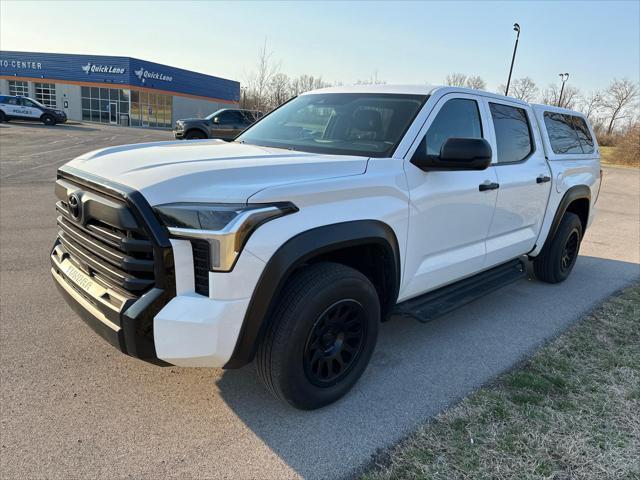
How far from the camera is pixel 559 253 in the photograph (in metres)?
5.33

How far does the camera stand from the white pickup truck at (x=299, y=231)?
2277mm

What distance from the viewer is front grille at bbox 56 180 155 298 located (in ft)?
7.54

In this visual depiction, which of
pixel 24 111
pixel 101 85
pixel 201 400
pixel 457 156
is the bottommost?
pixel 201 400

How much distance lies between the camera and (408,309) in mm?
3377

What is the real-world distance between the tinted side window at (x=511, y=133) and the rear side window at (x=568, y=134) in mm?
525

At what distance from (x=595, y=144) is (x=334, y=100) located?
3.98 m

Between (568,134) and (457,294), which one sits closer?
(457,294)

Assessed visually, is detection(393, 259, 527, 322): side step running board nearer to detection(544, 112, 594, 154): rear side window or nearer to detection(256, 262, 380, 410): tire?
detection(256, 262, 380, 410): tire

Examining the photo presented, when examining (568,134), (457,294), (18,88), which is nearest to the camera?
(457,294)

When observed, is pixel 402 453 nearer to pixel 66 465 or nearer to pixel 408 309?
pixel 408 309

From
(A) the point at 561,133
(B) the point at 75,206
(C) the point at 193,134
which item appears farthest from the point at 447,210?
(C) the point at 193,134

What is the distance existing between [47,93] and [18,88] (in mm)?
3212

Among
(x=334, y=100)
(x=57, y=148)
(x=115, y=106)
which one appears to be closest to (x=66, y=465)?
(x=334, y=100)

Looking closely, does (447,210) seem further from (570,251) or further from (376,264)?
(570,251)
